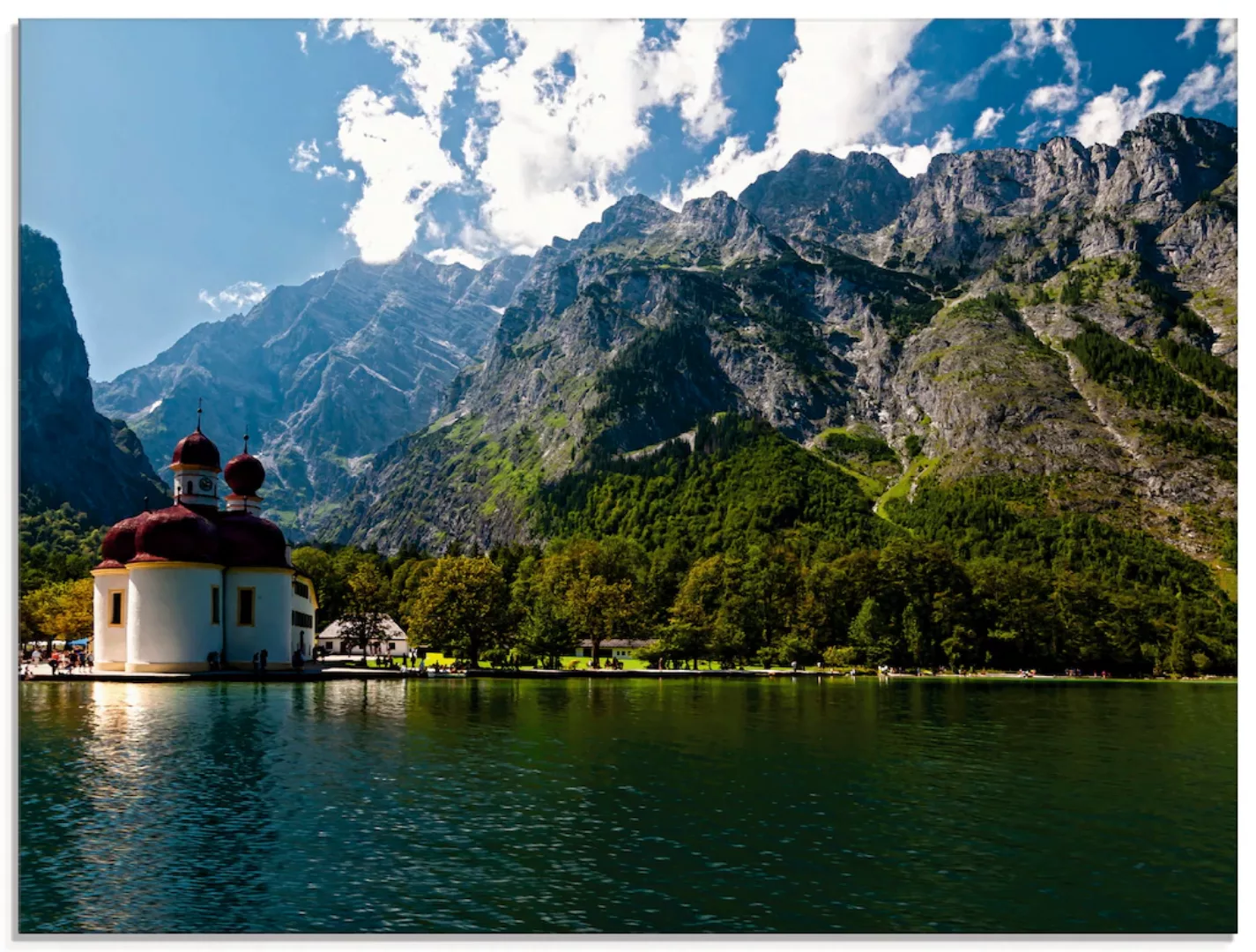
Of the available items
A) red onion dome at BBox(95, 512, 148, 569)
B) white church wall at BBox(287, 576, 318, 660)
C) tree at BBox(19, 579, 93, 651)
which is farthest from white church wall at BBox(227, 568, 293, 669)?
tree at BBox(19, 579, 93, 651)

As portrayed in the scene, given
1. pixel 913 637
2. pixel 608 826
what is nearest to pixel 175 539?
pixel 608 826

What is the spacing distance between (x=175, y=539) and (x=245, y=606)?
7219 millimetres

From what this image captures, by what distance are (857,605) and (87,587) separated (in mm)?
81548

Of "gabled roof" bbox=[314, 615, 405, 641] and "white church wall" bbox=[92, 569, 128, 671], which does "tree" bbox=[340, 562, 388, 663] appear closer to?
"gabled roof" bbox=[314, 615, 405, 641]

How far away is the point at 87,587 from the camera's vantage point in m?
91.0

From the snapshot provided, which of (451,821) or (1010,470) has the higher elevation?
(1010,470)

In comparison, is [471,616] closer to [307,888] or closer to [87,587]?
[87,587]

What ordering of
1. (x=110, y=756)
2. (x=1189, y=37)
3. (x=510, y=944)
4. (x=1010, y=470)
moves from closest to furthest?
1. (x=510, y=944)
2. (x=1189, y=37)
3. (x=110, y=756)
4. (x=1010, y=470)

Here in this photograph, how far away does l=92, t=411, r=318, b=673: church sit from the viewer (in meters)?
67.2

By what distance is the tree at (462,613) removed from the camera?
8906 centimetres

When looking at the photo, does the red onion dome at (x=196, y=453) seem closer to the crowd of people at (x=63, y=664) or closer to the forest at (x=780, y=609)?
the crowd of people at (x=63, y=664)

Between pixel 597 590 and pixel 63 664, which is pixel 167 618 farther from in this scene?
pixel 597 590

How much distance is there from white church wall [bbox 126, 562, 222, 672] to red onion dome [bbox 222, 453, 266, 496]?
56.1 ft
